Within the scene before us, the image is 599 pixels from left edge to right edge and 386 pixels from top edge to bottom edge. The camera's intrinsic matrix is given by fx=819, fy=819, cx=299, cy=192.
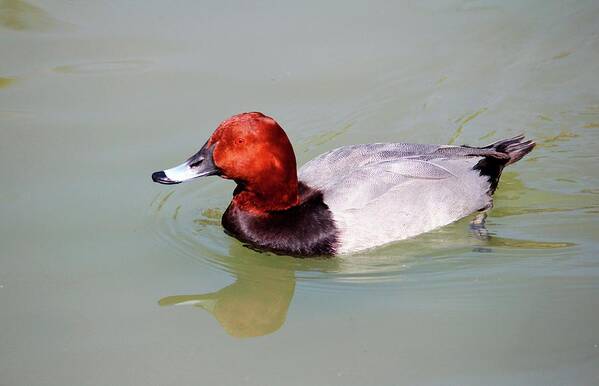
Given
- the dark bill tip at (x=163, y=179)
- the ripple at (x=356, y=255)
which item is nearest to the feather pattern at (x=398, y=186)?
the ripple at (x=356, y=255)

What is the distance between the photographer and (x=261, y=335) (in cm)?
486

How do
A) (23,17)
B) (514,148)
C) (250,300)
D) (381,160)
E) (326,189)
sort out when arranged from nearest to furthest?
(250,300)
(326,189)
(381,160)
(514,148)
(23,17)

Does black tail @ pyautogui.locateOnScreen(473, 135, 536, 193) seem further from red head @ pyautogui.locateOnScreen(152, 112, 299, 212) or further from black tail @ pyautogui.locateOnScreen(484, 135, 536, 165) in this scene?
red head @ pyautogui.locateOnScreen(152, 112, 299, 212)

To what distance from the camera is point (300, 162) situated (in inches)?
293

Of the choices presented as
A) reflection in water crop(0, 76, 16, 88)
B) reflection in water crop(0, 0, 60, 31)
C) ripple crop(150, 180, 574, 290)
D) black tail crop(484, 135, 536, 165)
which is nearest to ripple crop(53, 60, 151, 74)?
reflection in water crop(0, 76, 16, 88)

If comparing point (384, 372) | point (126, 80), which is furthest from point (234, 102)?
point (384, 372)

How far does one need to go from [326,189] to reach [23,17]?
15.1 ft

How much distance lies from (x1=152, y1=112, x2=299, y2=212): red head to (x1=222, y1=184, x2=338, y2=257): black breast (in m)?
0.15

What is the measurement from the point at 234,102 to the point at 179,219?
1.71 m

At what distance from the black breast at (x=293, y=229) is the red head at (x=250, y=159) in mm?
152

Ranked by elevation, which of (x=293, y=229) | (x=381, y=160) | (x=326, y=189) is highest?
(x=381, y=160)

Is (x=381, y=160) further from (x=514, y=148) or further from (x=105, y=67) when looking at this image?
(x=105, y=67)

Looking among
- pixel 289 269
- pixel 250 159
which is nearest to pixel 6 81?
pixel 250 159

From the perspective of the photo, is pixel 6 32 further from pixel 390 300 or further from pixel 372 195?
pixel 390 300
